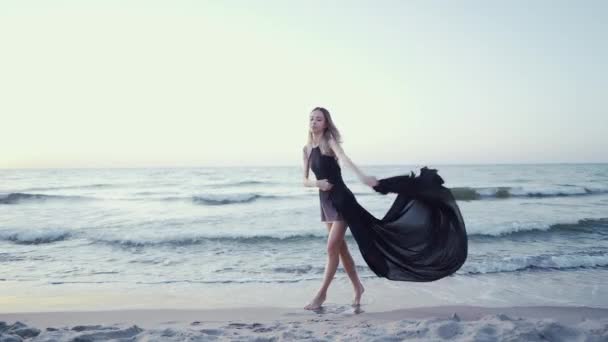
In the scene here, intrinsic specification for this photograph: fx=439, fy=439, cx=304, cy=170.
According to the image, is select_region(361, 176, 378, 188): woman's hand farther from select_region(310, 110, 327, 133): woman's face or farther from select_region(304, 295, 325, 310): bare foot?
select_region(304, 295, 325, 310): bare foot

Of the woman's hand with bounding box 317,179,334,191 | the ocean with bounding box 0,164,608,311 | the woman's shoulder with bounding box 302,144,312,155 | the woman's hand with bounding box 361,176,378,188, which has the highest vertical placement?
the woman's shoulder with bounding box 302,144,312,155

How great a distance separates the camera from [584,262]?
7293 millimetres

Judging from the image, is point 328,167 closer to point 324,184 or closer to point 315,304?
point 324,184

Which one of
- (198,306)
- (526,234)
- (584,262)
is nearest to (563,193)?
(526,234)

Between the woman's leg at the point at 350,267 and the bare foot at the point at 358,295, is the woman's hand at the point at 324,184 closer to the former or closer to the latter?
the woman's leg at the point at 350,267

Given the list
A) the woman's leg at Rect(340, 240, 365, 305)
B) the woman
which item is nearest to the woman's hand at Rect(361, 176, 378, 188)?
the woman

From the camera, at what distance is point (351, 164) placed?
443cm

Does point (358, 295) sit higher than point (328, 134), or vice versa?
point (328, 134)

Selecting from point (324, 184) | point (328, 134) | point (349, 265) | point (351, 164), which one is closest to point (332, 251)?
point (349, 265)

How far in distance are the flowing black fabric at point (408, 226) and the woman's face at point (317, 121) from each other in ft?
0.78

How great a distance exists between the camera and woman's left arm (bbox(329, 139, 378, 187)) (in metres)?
4.38

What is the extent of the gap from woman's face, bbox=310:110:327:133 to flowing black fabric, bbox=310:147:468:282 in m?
0.24

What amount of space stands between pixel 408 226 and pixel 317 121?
1494 millimetres

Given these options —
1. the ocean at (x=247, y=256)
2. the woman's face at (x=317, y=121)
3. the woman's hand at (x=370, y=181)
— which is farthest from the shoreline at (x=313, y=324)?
the woman's face at (x=317, y=121)
